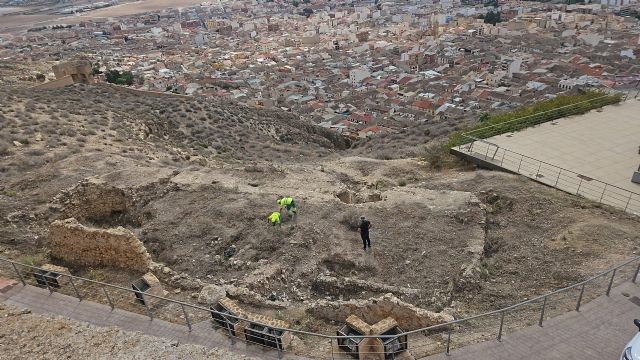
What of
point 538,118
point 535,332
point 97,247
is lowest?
point 538,118

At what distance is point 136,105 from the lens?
104 ft

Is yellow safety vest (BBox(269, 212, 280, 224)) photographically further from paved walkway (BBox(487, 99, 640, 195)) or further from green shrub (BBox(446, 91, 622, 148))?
paved walkway (BBox(487, 99, 640, 195))

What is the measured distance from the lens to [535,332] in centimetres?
759

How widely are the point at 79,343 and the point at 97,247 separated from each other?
4.13 m

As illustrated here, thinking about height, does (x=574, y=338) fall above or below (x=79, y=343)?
below

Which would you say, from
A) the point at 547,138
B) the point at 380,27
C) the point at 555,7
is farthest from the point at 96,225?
the point at 555,7

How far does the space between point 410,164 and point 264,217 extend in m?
8.08

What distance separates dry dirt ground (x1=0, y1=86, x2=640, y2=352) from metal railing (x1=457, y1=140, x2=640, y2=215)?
2.20 ft

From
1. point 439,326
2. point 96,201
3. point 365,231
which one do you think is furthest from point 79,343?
point 96,201

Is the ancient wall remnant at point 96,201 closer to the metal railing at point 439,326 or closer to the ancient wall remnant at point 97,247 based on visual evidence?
the ancient wall remnant at point 97,247

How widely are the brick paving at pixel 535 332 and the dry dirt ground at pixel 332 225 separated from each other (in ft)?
5.66

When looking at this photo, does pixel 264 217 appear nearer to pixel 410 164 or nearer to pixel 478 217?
pixel 478 217

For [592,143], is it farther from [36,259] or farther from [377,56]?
[377,56]

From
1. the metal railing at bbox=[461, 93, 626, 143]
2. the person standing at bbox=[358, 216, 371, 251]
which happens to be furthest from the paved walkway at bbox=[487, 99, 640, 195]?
the person standing at bbox=[358, 216, 371, 251]
